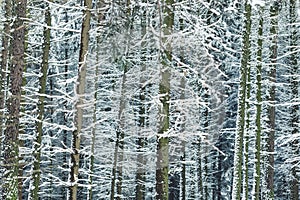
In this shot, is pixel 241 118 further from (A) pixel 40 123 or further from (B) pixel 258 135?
(A) pixel 40 123

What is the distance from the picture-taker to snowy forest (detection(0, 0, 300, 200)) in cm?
995

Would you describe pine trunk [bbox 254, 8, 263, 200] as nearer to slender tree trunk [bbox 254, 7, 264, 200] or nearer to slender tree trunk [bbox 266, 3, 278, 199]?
slender tree trunk [bbox 254, 7, 264, 200]

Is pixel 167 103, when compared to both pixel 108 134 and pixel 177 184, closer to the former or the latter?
pixel 108 134

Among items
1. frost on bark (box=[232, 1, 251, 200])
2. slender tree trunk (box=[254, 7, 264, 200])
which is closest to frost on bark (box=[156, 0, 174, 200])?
frost on bark (box=[232, 1, 251, 200])


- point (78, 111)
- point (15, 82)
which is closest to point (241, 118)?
point (78, 111)

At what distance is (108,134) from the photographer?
1964 cm

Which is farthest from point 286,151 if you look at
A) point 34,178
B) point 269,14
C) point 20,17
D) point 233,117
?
point 20,17

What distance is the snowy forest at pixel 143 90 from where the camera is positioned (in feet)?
32.7

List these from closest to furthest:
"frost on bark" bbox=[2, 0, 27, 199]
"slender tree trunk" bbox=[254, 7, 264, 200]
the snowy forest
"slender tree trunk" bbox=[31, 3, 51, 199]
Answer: "frost on bark" bbox=[2, 0, 27, 199]
the snowy forest
"slender tree trunk" bbox=[31, 3, 51, 199]
"slender tree trunk" bbox=[254, 7, 264, 200]

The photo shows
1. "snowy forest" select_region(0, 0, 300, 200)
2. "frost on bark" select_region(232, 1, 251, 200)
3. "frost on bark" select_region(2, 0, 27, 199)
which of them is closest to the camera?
"frost on bark" select_region(2, 0, 27, 199)

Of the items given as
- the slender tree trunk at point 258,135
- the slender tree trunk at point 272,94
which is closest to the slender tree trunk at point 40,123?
the slender tree trunk at point 258,135

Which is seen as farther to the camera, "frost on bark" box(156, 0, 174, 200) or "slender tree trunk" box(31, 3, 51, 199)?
"slender tree trunk" box(31, 3, 51, 199)

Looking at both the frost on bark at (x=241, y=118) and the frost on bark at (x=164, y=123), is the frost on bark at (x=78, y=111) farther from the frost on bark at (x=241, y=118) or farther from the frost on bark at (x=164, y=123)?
the frost on bark at (x=241, y=118)

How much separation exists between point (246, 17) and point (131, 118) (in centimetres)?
527
